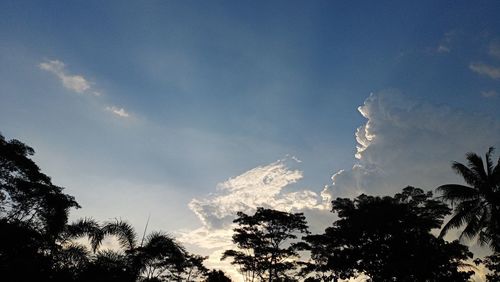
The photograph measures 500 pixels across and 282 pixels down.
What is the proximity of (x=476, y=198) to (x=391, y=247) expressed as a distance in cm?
650

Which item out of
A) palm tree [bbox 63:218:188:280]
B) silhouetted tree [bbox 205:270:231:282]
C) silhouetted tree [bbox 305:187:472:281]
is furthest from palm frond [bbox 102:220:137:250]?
silhouetted tree [bbox 205:270:231:282]

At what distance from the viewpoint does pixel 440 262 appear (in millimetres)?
21422

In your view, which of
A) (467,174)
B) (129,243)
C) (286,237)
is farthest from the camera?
(286,237)

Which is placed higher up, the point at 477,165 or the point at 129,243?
the point at 477,165

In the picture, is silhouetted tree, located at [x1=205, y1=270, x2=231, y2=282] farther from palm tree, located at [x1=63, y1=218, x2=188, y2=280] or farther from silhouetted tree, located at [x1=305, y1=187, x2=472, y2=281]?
palm tree, located at [x1=63, y1=218, x2=188, y2=280]

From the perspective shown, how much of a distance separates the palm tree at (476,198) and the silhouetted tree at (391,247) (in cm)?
145

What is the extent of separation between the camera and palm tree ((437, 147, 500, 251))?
826 inches

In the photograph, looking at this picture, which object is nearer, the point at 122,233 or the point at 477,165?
the point at 122,233

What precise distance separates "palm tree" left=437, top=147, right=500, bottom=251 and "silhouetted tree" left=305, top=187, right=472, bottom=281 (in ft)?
4.74

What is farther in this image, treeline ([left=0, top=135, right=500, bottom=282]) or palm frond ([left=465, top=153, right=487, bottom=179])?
palm frond ([left=465, top=153, right=487, bottom=179])

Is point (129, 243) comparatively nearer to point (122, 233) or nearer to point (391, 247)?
point (122, 233)

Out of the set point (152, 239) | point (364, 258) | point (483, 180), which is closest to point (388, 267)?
point (364, 258)

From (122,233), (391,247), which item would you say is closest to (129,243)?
(122,233)

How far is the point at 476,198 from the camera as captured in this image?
21.6 metres
